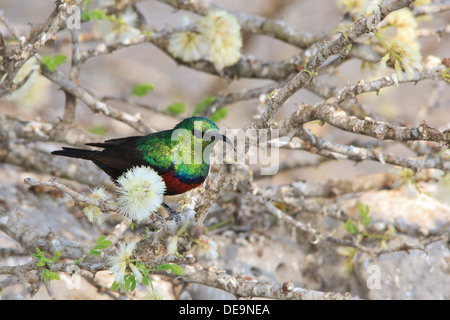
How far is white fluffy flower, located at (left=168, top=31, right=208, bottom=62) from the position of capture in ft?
14.9

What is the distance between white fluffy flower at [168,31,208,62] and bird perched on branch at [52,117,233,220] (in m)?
1.21

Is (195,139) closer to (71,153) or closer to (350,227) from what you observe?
(71,153)

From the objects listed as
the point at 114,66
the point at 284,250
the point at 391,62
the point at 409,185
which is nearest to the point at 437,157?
the point at 409,185

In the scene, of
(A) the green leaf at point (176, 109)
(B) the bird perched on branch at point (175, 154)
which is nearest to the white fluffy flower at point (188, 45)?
(A) the green leaf at point (176, 109)

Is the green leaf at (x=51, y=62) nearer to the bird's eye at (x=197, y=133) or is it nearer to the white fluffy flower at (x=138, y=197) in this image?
the bird's eye at (x=197, y=133)

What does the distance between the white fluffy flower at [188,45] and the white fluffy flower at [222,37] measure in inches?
7.6

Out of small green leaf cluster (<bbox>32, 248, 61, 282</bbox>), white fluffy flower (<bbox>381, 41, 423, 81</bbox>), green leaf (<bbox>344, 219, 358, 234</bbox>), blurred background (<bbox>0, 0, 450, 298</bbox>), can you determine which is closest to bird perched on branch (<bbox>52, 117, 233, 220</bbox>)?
small green leaf cluster (<bbox>32, 248, 61, 282</bbox>)

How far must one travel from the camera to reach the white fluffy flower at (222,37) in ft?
14.0

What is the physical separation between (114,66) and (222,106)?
16.7 ft

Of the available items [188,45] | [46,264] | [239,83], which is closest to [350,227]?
[188,45]

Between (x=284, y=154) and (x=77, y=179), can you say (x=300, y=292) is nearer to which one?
(x=77, y=179)

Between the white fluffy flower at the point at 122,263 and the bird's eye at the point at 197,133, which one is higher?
the bird's eye at the point at 197,133

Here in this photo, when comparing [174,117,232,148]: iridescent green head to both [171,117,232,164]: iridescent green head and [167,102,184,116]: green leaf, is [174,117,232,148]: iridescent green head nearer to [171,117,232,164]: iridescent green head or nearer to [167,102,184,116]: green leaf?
[171,117,232,164]: iridescent green head

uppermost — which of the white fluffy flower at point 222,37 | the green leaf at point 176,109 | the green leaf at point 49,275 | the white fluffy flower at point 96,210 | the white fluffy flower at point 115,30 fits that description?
the white fluffy flower at point 115,30
